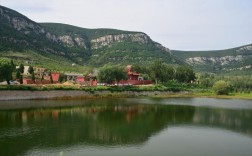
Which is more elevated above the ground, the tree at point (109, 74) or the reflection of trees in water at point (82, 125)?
the tree at point (109, 74)

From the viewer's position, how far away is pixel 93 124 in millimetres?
49625

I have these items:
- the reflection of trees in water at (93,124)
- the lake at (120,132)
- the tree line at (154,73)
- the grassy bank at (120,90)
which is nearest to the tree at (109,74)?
the tree line at (154,73)

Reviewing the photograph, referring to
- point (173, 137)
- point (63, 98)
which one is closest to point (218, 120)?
point (173, 137)

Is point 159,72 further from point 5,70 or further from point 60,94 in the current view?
point 5,70

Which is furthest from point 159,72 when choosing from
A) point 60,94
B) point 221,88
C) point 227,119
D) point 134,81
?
point 227,119

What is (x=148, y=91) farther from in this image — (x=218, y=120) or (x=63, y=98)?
(x=218, y=120)

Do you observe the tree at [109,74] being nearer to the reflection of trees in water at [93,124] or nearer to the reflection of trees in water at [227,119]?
the reflection of trees in water at [93,124]

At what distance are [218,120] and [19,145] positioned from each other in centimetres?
3705

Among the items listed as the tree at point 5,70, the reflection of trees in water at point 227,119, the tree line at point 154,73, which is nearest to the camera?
the reflection of trees in water at point 227,119

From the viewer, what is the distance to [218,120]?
59.0 meters

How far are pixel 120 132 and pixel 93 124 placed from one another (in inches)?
268

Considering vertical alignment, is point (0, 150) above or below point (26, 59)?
below

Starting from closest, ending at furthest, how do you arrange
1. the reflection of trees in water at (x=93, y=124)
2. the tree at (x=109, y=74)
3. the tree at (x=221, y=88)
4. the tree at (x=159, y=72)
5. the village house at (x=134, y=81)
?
the reflection of trees in water at (x=93, y=124)
the tree at (x=109, y=74)
the tree at (x=221, y=88)
the village house at (x=134, y=81)
the tree at (x=159, y=72)

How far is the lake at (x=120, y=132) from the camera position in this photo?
1358 inches
